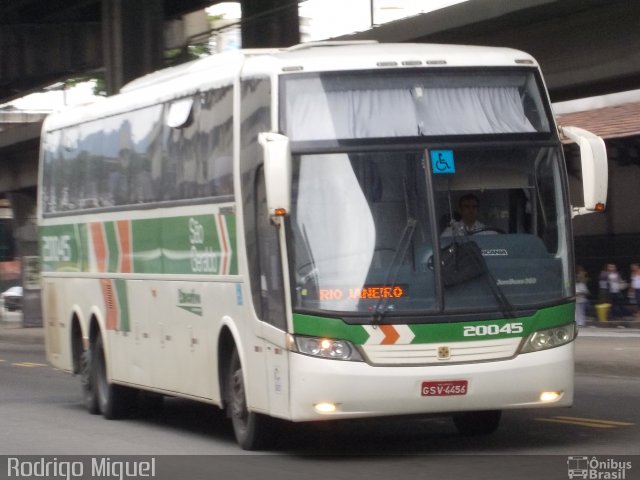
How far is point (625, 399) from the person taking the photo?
15.9 m

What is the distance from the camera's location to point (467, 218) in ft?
37.7

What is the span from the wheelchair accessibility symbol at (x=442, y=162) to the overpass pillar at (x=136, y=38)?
797 inches

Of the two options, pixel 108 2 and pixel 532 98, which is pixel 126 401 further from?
pixel 108 2

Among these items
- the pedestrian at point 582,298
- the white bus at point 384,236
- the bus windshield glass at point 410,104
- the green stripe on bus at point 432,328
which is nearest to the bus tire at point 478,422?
the white bus at point 384,236

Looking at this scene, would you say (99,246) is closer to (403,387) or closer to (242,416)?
(242,416)

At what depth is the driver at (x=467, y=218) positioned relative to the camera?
11.4 meters

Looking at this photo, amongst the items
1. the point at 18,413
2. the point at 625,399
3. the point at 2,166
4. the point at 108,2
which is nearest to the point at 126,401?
the point at 18,413

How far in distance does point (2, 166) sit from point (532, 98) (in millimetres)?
39596

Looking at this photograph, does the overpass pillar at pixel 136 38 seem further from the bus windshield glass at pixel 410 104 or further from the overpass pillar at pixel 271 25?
the bus windshield glass at pixel 410 104

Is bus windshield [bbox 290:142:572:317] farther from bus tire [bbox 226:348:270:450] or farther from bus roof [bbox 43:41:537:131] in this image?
bus tire [bbox 226:348:270:450]

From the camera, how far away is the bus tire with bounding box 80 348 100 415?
55.8 ft

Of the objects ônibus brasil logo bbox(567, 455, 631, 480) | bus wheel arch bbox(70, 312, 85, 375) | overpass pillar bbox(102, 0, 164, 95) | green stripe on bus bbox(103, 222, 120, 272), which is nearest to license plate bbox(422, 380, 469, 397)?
ônibus brasil logo bbox(567, 455, 631, 480)

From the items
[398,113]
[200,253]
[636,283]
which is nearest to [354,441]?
[200,253]

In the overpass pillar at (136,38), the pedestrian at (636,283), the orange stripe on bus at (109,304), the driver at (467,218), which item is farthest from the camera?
the overpass pillar at (136,38)
